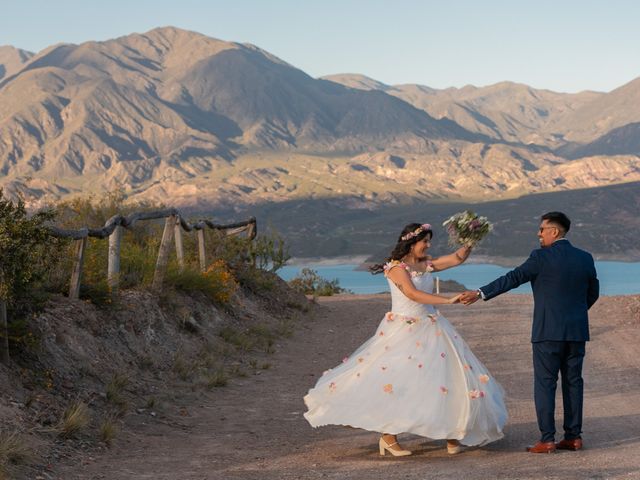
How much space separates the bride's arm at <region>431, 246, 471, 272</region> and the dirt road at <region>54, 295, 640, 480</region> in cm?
153

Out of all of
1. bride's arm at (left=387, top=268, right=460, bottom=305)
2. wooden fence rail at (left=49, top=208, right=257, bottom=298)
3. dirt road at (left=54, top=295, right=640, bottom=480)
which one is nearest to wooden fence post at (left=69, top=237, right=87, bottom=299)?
wooden fence rail at (left=49, top=208, right=257, bottom=298)

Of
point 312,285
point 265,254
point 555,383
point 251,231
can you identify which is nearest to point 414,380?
point 555,383

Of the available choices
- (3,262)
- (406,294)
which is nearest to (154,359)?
(3,262)

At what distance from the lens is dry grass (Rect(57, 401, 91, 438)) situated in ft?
28.1

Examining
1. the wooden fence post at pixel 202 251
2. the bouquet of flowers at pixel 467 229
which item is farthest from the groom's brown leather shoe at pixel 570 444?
the wooden fence post at pixel 202 251

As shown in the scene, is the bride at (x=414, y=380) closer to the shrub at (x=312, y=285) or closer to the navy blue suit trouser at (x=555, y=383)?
the navy blue suit trouser at (x=555, y=383)

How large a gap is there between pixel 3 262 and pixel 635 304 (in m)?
15.2

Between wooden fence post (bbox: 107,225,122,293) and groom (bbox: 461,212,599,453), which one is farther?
wooden fence post (bbox: 107,225,122,293)

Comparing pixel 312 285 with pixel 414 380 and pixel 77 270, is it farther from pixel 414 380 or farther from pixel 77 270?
pixel 414 380

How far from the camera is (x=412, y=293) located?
27.1 ft

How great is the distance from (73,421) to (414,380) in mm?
2977

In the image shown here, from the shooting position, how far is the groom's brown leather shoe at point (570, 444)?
8055 mm

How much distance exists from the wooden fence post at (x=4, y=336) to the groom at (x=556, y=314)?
437 cm

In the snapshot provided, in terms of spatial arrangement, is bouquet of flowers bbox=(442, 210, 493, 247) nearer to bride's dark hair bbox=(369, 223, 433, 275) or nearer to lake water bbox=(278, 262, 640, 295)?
bride's dark hair bbox=(369, 223, 433, 275)
